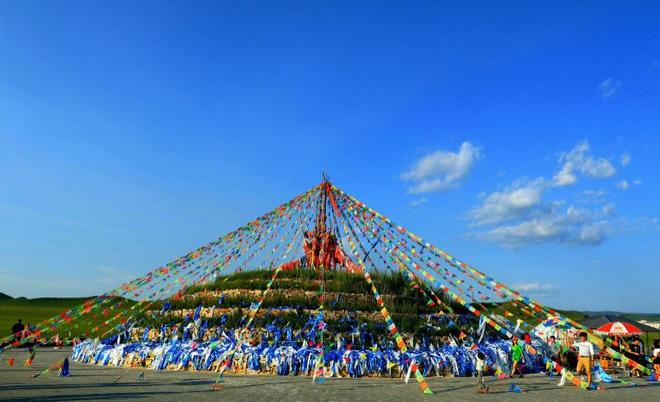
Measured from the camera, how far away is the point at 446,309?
22203mm

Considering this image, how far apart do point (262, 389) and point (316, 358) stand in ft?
13.2

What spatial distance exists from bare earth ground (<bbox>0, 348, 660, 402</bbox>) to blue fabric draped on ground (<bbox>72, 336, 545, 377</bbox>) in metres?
0.86

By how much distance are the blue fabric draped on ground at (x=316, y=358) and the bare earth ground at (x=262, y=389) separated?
0.86 meters

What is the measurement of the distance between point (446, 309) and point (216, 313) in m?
10.3

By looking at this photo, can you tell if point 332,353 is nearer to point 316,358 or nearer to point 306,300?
point 316,358

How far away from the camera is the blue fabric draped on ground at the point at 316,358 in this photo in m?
16.6

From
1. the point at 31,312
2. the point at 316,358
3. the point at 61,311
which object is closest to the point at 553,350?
the point at 316,358

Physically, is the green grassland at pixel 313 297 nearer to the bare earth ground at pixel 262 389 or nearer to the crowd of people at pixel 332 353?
the crowd of people at pixel 332 353

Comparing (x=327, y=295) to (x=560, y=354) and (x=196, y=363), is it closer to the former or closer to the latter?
(x=196, y=363)

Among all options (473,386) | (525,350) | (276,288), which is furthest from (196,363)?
(525,350)

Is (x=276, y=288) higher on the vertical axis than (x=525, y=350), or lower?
higher

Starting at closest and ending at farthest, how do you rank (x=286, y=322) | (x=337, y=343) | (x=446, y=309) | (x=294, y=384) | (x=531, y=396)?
1. (x=531, y=396)
2. (x=294, y=384)
3. (x=337, y=343)
4. (x=286, y=322)
5. (x=446, y=309)

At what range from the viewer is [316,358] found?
1673 cm

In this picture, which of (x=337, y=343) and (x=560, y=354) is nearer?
(x=337, y=343)
